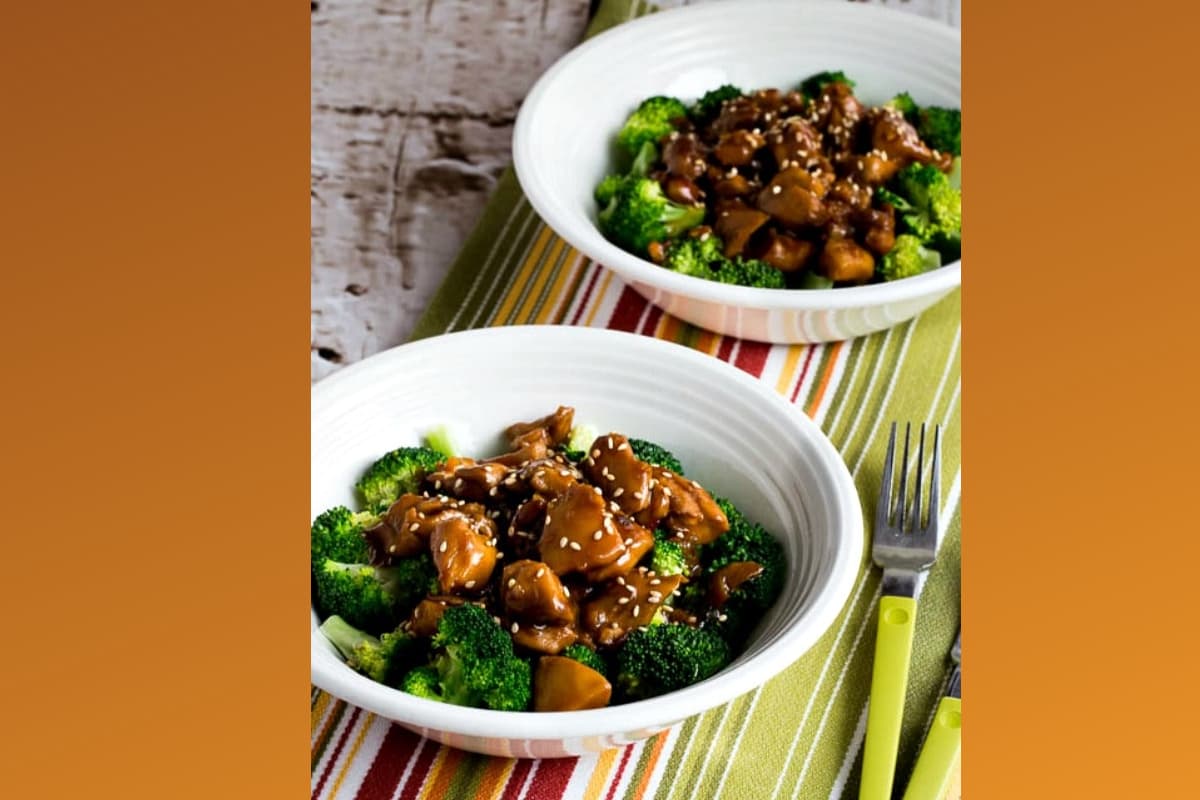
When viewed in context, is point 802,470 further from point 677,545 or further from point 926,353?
point 926,353

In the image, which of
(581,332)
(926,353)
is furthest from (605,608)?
(926,353)

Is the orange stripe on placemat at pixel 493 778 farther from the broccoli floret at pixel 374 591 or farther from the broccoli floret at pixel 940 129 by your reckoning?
the broccoli floret at pixel 940 129

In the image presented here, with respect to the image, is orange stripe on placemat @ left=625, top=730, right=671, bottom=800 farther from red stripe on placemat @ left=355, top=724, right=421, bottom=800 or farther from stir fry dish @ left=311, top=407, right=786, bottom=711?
red stripe on placemat @ left=355, top=724, right=421, bottom=800

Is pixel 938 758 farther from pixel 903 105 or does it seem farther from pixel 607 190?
pixel 903 105

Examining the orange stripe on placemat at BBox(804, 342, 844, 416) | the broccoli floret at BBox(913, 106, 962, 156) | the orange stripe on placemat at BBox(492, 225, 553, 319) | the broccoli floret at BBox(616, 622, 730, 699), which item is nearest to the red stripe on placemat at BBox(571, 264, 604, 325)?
the orange stripe on placemat at BBox(492, 225, 553, 319)

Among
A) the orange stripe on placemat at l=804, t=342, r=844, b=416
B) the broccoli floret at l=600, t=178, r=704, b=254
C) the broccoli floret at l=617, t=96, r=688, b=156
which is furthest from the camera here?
the broccoli floret at l=617, t=96, r=688, b=156

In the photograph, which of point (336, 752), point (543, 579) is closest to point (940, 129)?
point (543, 579)

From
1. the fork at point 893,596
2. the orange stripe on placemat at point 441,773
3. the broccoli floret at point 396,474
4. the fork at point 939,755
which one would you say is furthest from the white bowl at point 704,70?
the orange stripe on placemat at point 441,773
